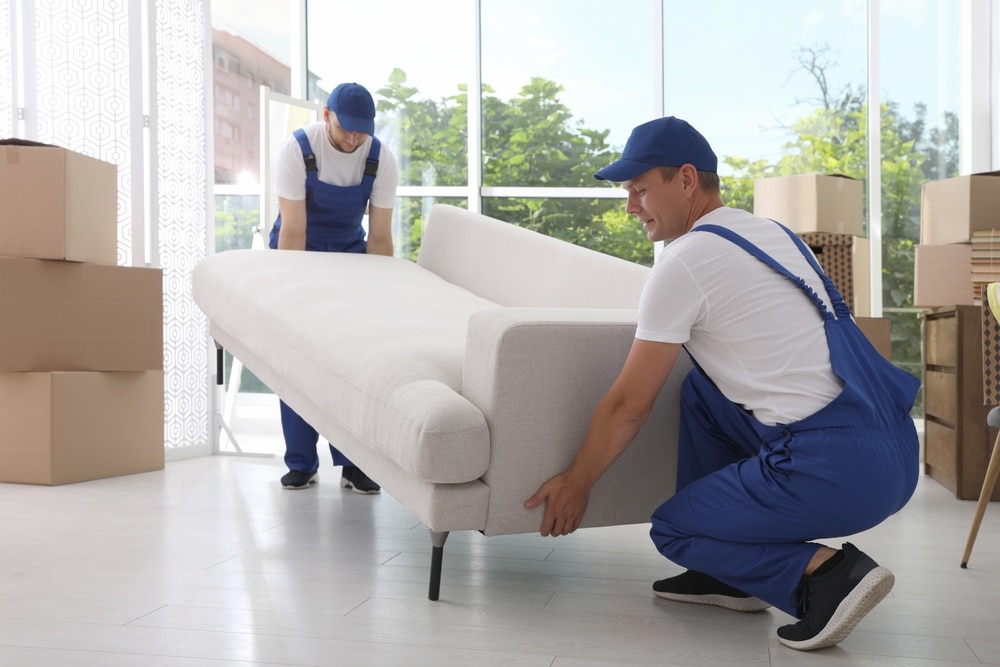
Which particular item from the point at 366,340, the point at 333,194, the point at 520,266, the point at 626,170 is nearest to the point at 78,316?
the point at 333,194

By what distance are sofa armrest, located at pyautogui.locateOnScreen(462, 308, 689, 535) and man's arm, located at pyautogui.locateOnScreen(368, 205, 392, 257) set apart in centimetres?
162

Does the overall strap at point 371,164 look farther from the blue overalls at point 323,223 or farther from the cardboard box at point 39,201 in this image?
the cardboard box at point 39,201

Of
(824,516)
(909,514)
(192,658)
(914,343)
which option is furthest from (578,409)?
(914,343)

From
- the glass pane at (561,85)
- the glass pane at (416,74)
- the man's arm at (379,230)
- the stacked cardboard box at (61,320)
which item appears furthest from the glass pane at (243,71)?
the man's arm at (379,230)

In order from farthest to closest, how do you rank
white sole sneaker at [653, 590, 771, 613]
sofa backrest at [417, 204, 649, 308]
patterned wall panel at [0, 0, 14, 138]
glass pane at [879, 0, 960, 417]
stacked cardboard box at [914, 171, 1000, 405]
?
glass pane at [879, 0, 960, 417]
patterned wall panel at [0, 0, 14, 138]
stacked cardboard box at [914, 171, 1000, 405]
sofa backrest at [417, 204, 649, 308]
white sole sneaker at [653, 590, 771, 613]

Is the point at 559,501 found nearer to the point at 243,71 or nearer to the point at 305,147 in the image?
the point at 305,147

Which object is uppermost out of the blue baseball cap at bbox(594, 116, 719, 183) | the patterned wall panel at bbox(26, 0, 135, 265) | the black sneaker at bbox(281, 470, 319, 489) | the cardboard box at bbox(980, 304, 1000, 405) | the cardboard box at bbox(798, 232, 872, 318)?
the patterned wall panel at bbox(26, 0, 135, 265)

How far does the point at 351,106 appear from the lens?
3.03 m

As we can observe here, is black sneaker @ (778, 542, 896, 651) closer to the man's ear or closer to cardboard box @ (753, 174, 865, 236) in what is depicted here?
the man's ear

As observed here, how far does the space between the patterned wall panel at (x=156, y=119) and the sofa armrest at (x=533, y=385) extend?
2.58m

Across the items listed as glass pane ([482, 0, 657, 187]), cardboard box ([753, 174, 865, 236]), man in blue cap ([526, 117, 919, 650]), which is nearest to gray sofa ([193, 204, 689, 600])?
man in blue cap ([526, 117, 919, 650])

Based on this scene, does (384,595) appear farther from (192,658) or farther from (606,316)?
(606,316)

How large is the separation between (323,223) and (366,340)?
1327 millimetres

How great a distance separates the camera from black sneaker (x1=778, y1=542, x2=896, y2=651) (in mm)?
1567
